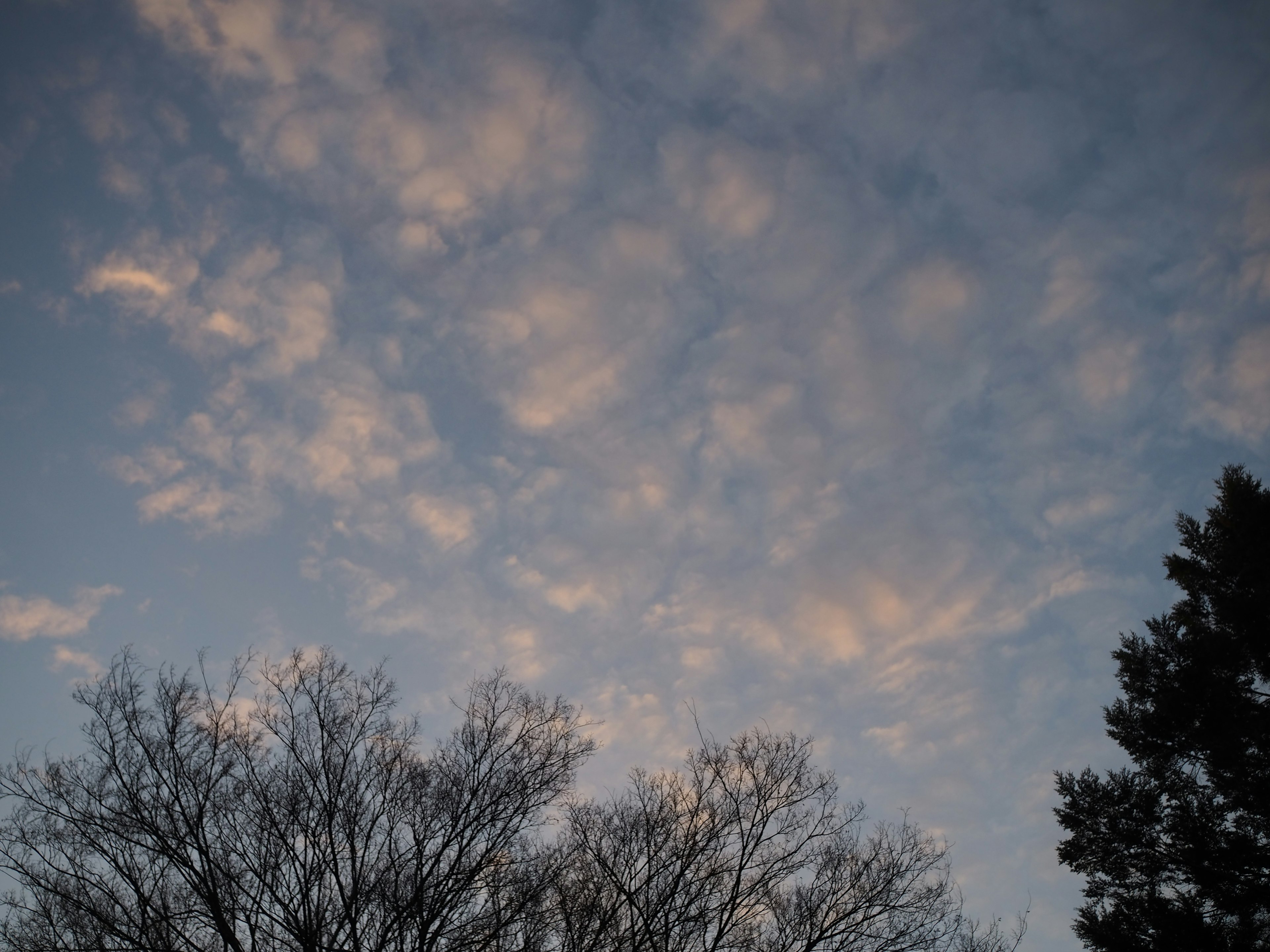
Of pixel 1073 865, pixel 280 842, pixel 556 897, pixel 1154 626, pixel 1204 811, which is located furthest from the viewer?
pixel 1154 626

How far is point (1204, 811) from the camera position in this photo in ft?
50.5

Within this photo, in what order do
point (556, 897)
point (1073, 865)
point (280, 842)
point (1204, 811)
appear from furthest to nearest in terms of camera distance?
point (1073, 865)
point (1204, 811)
point (556, 897)
point (280, 842)

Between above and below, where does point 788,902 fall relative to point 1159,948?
above

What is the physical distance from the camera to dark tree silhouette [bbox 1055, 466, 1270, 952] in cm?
1438

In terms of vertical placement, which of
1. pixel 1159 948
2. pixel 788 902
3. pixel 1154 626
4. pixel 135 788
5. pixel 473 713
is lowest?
pixel 1159 948

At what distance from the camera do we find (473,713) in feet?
45.3

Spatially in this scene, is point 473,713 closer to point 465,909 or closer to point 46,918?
point 465,909

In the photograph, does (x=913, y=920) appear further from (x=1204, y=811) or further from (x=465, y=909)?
(x=465, y=909)

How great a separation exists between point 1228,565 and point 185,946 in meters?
23.9

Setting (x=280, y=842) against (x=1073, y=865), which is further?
(x=1073, y=865)

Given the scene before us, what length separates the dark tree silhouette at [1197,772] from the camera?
14.4 m

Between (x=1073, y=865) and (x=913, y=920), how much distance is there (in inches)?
226

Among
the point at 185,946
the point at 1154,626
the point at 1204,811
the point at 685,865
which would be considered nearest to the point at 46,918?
the point at 185,946

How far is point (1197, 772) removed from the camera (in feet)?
52.4
